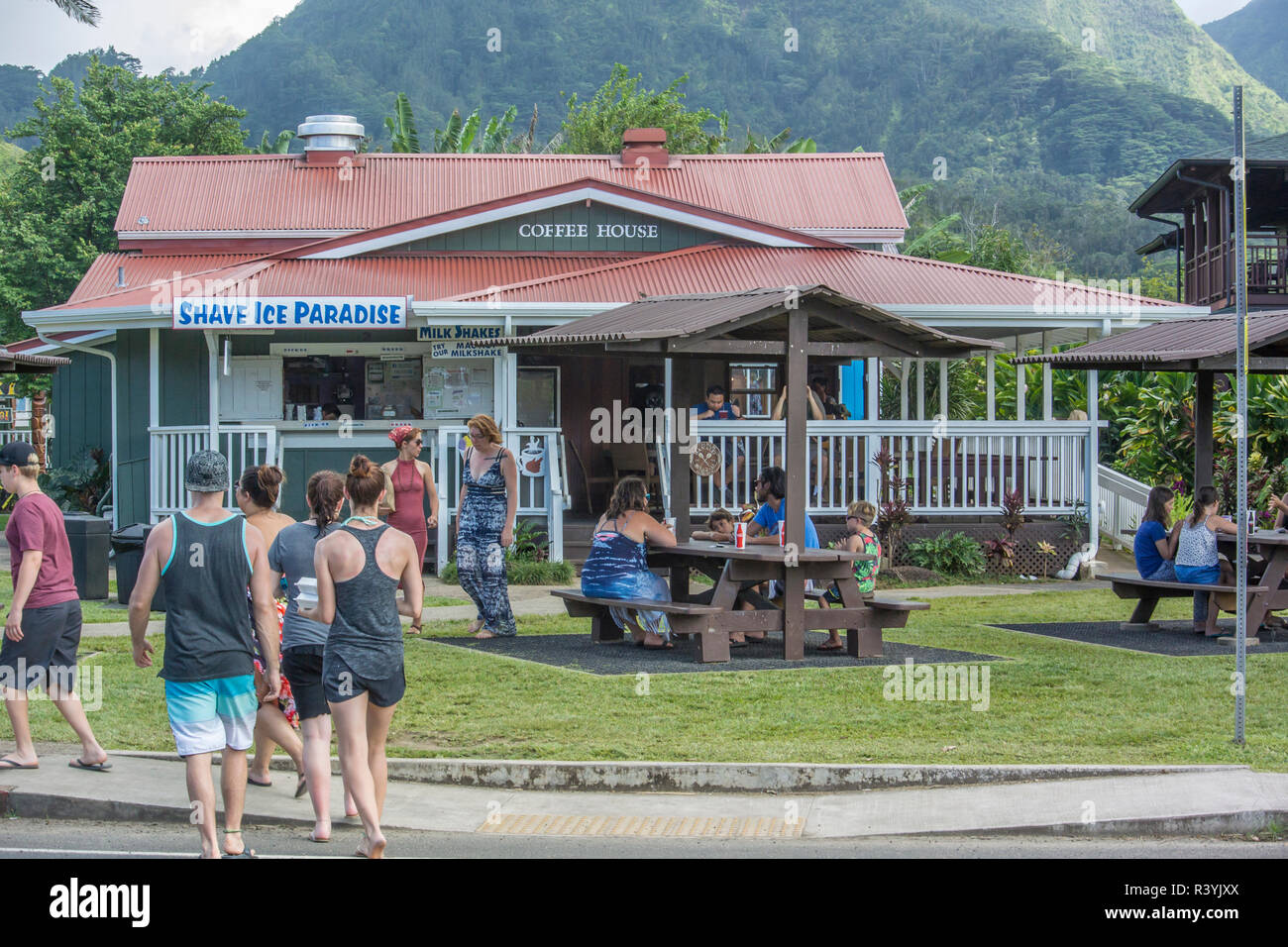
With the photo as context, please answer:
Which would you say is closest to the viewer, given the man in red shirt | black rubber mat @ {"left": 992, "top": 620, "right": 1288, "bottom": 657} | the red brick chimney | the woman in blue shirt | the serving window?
the man in red shirt

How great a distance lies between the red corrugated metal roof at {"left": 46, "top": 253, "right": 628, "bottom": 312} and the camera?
18.5m

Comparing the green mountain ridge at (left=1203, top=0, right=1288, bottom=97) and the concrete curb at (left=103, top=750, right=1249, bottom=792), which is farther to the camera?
the green mountain ridge at (left=1203, top=0, right=1288, bottom=97)

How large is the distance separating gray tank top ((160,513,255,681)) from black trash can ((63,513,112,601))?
30.5 ft

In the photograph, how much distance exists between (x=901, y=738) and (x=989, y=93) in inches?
4215

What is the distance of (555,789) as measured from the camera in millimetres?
7863

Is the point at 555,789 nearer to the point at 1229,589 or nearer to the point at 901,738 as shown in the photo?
the point at 901,738

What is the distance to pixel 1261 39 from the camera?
136125 millimetres

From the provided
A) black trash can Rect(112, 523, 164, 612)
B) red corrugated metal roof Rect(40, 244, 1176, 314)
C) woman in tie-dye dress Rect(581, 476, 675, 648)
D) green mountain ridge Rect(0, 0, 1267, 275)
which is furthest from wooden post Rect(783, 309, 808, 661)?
green mountain ridge Rect(0, 0, 1267, 275)

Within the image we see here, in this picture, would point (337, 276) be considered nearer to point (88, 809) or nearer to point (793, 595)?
point (793, 595)

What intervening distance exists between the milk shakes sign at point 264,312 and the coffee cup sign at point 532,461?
2633 mm

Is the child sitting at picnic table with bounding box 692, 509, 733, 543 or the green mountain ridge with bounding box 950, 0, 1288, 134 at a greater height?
the green mountain ridge with bounding box 950, 0, 1288, 134

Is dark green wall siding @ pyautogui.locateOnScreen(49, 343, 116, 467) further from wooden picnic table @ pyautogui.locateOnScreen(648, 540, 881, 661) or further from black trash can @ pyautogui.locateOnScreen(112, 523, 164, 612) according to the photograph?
wooden picnic table @ pyautogui.locateOnScreen(648, 540, 881, 661)

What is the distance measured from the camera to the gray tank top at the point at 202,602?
618 centimetres
